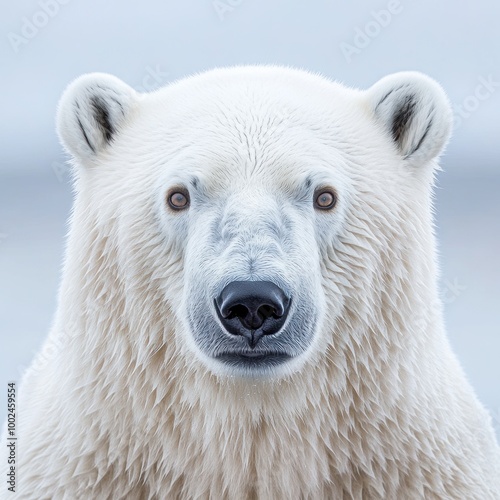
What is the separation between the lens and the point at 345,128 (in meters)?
3.63

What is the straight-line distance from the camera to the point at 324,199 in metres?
3.38

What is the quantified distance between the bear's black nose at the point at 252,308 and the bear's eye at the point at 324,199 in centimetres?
54

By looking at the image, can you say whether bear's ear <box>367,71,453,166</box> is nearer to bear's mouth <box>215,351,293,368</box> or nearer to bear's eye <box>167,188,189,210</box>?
bear's eye <box>167,188,189,210</box>

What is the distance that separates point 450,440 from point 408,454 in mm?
204

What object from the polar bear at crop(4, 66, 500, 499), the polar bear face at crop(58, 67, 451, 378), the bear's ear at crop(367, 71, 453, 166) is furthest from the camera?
the bear's ear at crop(367, 71, 453, 166)

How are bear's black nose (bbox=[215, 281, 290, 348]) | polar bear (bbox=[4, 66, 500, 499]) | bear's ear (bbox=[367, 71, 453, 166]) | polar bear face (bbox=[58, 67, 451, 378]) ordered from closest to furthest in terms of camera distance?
bear's black nose (bbox=[215, 281, 290, 348]) → polar bear face (bbox=[58, 67, 451, 378]) → polar bear (bbox=[4, 66, 500, 499]) → bear's ear (bbox=[367, 71, 453, 166])

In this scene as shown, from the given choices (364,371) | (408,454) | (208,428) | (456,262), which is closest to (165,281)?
(208,428)

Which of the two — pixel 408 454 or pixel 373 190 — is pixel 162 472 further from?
pixel 373 190

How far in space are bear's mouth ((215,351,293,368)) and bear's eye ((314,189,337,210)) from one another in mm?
612

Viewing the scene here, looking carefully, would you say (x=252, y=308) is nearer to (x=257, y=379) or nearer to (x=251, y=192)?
(x=257, y=379)

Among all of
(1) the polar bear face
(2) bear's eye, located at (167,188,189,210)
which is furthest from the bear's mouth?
(2) bear's eye, located at (167,188,189,210)

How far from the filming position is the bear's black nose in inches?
113

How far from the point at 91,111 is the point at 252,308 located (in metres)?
1.34

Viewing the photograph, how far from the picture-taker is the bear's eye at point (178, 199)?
11.0 ft
